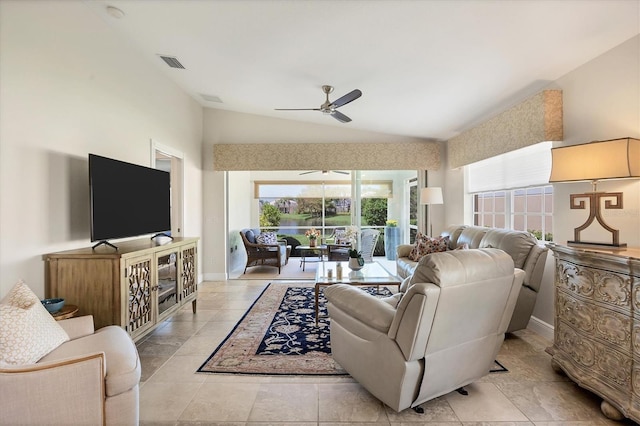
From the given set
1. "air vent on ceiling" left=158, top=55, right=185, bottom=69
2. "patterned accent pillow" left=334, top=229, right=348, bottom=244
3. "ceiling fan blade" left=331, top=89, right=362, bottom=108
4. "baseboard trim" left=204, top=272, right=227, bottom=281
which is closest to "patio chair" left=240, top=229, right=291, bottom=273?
"baseboard trim" left=204, top=272, right=227, bottom=281

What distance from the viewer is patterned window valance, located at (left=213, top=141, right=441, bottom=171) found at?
540 cm

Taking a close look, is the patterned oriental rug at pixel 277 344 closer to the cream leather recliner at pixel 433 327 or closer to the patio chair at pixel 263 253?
the cream leather recliner at pixel 433 327

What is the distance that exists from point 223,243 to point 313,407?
4.05m

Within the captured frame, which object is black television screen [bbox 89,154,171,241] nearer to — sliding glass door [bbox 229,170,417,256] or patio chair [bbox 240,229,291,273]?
patio chair [bbox 240,229,291,273]

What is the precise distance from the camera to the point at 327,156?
5.41 metres

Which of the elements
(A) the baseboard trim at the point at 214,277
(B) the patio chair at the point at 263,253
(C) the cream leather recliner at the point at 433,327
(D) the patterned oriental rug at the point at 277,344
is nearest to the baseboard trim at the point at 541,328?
(C) the cream leather recliner at the point at 433,327

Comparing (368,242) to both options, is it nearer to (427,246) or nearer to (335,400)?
(427,246)

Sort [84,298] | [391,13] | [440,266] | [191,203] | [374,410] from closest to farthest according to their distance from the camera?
[440,266] → [374,410] → [391,13] → [84,298] → [191,203]

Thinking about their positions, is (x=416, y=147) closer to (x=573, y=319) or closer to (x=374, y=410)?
(x=573, y=319)

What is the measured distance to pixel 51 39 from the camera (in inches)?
96.4

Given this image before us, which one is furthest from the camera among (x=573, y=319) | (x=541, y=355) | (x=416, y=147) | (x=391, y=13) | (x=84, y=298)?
(x=416, y=147)

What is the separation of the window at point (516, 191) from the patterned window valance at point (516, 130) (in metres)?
0.17

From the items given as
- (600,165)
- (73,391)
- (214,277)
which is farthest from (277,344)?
(214,277)

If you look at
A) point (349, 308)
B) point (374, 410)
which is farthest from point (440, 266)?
point (374, 410)
